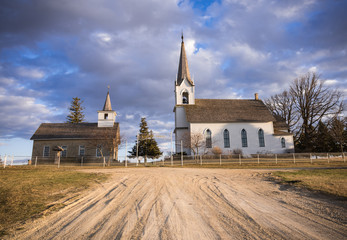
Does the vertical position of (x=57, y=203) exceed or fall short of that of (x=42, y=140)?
it falls short

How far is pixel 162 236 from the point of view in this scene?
13.0ft

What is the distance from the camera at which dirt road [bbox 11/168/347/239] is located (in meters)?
4.06

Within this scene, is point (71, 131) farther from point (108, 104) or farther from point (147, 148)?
point (147, 148)

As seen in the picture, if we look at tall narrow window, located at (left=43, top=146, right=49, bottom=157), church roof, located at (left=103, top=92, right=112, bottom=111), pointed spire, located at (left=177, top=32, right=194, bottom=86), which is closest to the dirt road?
tall narrow window, located at (left=43, top=146, right=49, bottom=157)

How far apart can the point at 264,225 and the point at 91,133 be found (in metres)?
36.1

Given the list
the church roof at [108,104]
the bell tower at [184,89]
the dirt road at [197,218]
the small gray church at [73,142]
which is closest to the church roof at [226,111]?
the bell tower at [184,89]

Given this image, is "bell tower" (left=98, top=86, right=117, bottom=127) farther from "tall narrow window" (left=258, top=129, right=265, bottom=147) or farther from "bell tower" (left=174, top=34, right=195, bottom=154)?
"tall narrow window" (left=258, top=129, right=265, bottom=147)

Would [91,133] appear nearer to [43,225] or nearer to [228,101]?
[228,101]

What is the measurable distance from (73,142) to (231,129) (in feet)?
87.6

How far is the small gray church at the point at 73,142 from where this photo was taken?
33.3m

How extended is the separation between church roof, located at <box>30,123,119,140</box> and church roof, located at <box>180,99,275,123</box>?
47.3 feet

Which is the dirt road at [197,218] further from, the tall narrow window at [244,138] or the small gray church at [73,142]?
the tall narrow window at [244,138]

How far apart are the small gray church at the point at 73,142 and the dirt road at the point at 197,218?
26.8 metres

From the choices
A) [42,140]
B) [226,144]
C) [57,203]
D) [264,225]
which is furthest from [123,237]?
[42,140]
